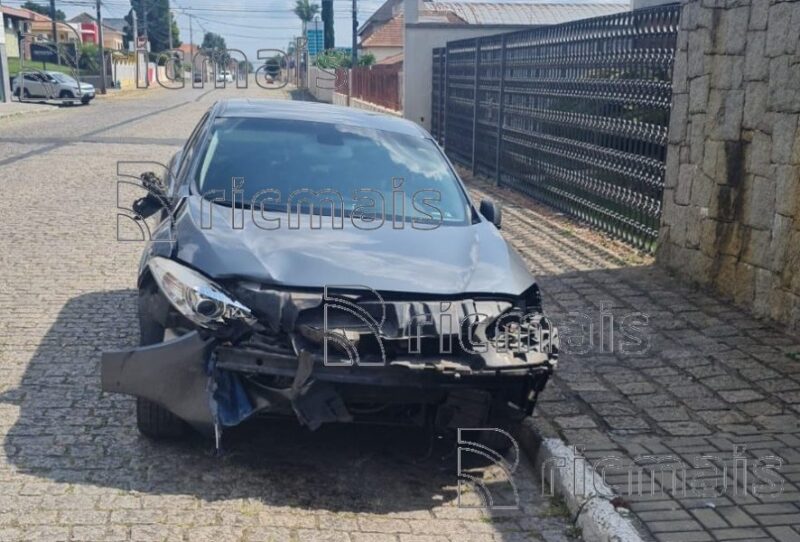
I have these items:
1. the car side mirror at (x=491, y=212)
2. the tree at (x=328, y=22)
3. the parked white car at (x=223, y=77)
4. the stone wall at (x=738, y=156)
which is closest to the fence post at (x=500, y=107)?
the stone wall at (x=738, y=156)

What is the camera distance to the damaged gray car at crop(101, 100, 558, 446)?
3912mm

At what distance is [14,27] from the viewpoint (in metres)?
71.1

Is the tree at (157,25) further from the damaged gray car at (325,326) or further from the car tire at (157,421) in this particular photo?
the car tire at (157,421)

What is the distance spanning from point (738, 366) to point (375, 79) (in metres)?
29.0

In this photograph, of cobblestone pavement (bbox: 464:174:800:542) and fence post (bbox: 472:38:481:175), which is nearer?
cobblestone pavement (bbox: 464:174:800:542)

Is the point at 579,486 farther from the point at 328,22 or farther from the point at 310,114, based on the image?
the point at 328,22

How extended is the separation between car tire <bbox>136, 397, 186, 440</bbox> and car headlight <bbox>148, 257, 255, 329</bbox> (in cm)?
58

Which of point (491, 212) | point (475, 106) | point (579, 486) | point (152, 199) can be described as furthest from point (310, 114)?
point (475, 106)

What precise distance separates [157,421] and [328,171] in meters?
1.89

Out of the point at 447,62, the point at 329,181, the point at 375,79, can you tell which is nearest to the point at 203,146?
the point at 329,181

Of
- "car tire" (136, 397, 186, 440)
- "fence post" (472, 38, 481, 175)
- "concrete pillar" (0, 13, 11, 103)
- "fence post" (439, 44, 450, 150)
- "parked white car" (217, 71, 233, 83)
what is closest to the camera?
"car tire" (136, 397, 186, 440)

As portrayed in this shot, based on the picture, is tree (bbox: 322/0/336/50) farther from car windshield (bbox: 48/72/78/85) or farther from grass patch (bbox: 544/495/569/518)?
grass patch (bbox: 544/495/569/518)

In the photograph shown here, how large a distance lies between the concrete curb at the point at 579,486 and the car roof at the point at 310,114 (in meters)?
2.35

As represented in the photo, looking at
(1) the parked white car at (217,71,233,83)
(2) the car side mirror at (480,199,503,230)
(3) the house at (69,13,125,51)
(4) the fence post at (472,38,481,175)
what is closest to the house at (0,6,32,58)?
(3) the house at (69,13,125,51)
